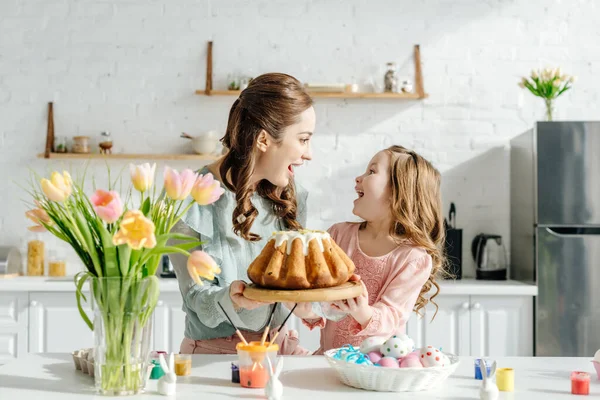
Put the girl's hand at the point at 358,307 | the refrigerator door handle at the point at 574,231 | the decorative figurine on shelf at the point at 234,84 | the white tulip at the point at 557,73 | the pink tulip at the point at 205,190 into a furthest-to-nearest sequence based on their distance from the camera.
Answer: the decorative figurine on shelf at the point at 234,84, the white tulip at the point at 557,73, the refrigerator door handle at the point at 574,231, the girl's hand at the point at 358,307, the pink tulip at the point at 205,190

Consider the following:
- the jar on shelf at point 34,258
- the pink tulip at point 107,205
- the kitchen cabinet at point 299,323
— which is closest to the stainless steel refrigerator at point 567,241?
the kitchen cabinet at point 299,323

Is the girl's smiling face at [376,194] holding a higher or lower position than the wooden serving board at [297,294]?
higher

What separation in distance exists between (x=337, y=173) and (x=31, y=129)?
1.81 m

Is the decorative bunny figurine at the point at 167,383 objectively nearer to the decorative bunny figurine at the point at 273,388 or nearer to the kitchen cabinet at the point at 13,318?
the decorative bunny figurine at the point at 273,388

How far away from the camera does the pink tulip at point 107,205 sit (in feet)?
4.93

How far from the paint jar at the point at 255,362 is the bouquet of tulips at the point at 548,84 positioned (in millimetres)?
3050

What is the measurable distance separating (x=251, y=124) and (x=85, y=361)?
79 centimetres

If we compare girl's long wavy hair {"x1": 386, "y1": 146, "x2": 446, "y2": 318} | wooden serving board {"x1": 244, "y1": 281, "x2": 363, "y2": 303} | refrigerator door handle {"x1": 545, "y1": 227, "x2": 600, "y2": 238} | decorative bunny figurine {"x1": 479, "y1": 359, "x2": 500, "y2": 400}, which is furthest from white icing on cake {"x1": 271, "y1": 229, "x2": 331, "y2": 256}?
refrigerator door handle {"x1": 545, "y1": 227, "x2": 600, "y2": 238}

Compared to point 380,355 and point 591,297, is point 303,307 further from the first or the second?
point 591,297

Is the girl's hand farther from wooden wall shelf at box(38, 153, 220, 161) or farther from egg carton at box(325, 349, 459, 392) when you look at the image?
wooden wall shelf at box(38, 153, 220, 161)

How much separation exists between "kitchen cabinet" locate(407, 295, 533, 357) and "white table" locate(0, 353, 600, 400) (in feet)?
6.47

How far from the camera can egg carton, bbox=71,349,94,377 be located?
1805mm

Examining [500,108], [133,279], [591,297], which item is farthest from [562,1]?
[133,279]

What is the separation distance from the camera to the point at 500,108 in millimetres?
4598
